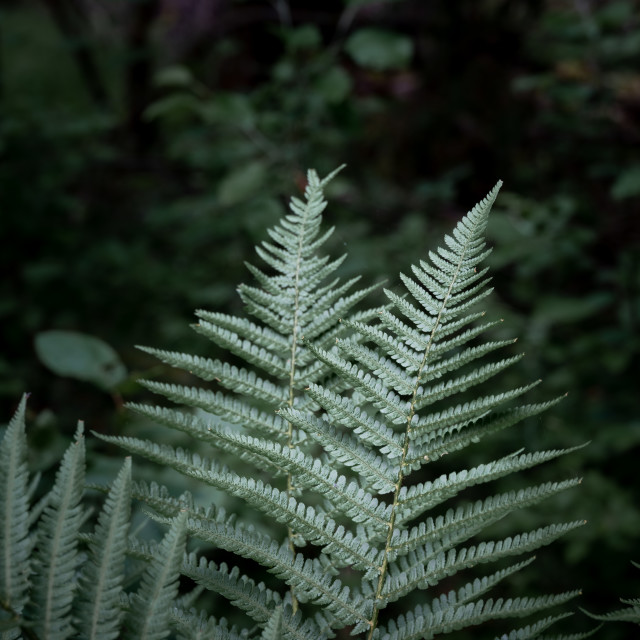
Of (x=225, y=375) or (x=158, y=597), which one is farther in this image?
(x=225, y=375)

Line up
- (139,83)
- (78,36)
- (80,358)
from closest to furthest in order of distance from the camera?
(80,358) < (78,36) < (139,83)

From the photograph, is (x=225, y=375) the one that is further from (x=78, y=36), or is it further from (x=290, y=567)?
(x=78, y=36)

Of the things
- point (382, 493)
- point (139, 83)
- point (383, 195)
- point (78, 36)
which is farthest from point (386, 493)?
point (139, 83)

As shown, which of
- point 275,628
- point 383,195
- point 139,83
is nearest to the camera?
point 275,628

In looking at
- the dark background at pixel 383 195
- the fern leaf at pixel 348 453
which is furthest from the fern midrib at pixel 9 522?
the dark background at pixel 383 195

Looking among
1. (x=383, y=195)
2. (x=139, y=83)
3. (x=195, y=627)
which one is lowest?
(x=195, y=627)

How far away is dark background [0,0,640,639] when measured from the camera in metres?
1.97

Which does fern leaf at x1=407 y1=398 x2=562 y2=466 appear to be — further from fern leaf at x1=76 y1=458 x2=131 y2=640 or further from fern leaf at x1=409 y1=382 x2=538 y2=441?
fern leaf at x1=76 y1=458 x2=131 y2=640

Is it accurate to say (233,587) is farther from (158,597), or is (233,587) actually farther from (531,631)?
(531,631)

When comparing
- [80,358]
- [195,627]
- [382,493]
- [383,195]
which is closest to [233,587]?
[195,627]

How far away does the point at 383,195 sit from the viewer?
3164mm

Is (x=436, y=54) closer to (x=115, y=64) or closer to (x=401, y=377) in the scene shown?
(x=115, y=64)

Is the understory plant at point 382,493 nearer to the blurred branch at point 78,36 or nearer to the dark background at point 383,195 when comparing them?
the dark background at point 383,195

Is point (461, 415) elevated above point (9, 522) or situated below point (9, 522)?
above
